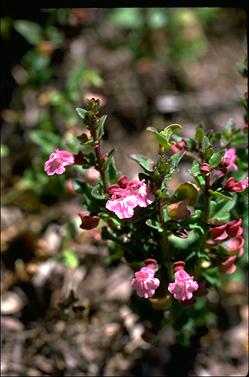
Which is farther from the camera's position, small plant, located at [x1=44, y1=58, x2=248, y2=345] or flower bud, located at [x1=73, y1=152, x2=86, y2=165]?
flower bud, located at [x1=73, y1=152, x2=86, y2=165]

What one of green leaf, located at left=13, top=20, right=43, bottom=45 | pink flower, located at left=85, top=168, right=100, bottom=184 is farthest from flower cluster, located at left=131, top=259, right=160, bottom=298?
green leaf, located at left=13, top=20, right=43, bottom=45

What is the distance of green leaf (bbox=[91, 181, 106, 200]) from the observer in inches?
66.8

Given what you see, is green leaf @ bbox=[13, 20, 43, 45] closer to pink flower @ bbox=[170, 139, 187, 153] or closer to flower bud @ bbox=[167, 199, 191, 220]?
pink flower @ bbox=[170, 139, 187, 153]

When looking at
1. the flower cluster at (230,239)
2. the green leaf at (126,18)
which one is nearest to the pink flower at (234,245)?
the flower cluster at (230,239)

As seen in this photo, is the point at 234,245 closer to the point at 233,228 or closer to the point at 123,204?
the point at 233,228

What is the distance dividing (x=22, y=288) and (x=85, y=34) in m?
1.65

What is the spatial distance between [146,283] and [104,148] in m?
1.54

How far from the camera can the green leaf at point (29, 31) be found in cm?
305

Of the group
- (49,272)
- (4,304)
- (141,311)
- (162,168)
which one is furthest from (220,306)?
(162,168)

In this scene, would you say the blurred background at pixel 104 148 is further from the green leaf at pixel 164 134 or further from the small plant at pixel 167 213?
the green leaf at pixel 164 134

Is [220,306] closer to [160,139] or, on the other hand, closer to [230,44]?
[160,139]

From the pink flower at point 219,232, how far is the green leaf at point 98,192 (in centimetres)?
33

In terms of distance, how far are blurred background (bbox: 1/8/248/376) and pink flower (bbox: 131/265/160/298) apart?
0.46 metres

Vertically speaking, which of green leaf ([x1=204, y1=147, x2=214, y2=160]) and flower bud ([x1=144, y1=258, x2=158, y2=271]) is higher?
green leaf ([x1=204, y1=147, x2=214, y2=160])
